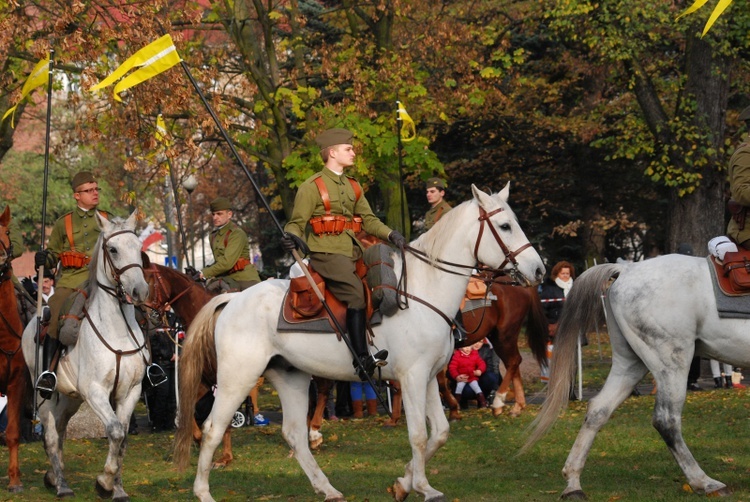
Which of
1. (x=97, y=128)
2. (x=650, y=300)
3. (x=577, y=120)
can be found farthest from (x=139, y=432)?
(x=577, y=120)

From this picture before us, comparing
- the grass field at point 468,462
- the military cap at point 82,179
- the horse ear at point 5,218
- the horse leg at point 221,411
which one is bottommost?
the grass field at point 468,462

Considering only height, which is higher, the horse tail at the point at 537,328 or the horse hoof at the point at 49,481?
the horse tail at the point at 537,328

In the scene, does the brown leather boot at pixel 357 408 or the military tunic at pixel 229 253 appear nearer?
the military tunic at pixel 229 253

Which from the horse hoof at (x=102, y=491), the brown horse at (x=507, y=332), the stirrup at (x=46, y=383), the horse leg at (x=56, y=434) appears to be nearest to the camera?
the horse hoof at (x=102, y=491)

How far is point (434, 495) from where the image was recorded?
978cm

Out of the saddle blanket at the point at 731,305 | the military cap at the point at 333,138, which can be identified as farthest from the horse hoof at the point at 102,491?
the saddle blanket at the point at 731,305

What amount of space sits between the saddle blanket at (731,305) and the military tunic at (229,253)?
7385mm

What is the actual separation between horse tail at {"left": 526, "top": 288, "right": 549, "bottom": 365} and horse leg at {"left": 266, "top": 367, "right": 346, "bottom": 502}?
23.8ft

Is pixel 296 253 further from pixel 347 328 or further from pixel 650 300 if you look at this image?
pixel 650 300

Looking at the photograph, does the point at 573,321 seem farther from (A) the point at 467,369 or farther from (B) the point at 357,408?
(B) the point at 357,408

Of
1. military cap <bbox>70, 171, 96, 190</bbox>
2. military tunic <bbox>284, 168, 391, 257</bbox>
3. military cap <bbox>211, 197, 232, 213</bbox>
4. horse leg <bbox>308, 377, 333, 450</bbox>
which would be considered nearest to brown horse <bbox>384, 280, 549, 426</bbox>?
horse leg <bbox>308, 377, 333, 450</bbox>

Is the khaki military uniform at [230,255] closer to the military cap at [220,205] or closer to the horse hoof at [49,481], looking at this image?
the military cap at [220,205]

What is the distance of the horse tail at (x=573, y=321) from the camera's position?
10672 millimetres

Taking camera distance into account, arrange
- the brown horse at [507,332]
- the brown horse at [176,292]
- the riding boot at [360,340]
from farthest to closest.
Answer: the brown horse at [507,332], the brown horse at [176,292], the riding boot at [360,340]
